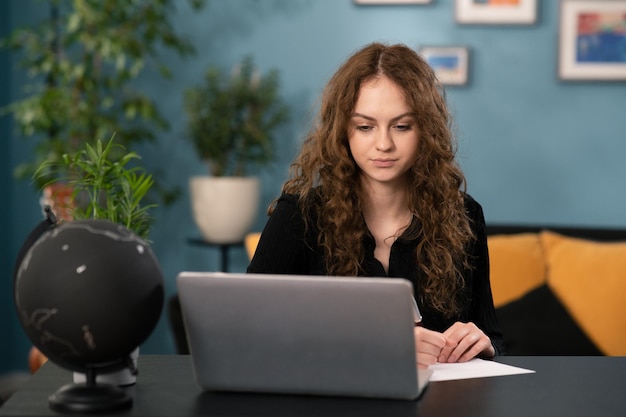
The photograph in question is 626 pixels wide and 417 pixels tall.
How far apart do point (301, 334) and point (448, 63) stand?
3.09 m

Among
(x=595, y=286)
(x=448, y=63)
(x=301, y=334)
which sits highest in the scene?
(x=448, y=63)

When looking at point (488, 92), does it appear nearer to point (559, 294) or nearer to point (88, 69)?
point (559, 294)

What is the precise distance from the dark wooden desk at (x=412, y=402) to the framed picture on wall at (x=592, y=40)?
282cm

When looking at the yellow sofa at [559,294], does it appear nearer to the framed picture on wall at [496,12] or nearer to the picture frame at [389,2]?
the framed picture on wall at [496,12]

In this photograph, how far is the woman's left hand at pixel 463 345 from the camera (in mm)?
1789

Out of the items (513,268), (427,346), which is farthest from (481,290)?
(513,268)

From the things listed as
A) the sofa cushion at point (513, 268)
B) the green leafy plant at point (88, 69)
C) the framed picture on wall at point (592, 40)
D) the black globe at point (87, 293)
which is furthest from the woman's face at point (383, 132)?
the framed picture on wall at point (592, 40)

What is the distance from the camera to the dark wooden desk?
4.58ft

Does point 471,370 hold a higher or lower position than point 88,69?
lower

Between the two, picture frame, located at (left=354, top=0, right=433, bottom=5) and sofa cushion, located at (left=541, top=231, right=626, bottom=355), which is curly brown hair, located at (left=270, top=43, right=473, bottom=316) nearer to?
sofa cushion, located at (left=541, top=231, right=626, bottom=355)

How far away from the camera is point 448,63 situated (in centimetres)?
434

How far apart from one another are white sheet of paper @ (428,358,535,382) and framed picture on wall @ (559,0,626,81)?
279 cm

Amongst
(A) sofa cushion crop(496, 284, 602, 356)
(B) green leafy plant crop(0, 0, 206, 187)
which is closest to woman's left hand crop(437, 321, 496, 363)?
(A) sofa cushion crop(496, 284, 602, 356)

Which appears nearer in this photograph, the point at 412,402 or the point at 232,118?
the point at 412,402
